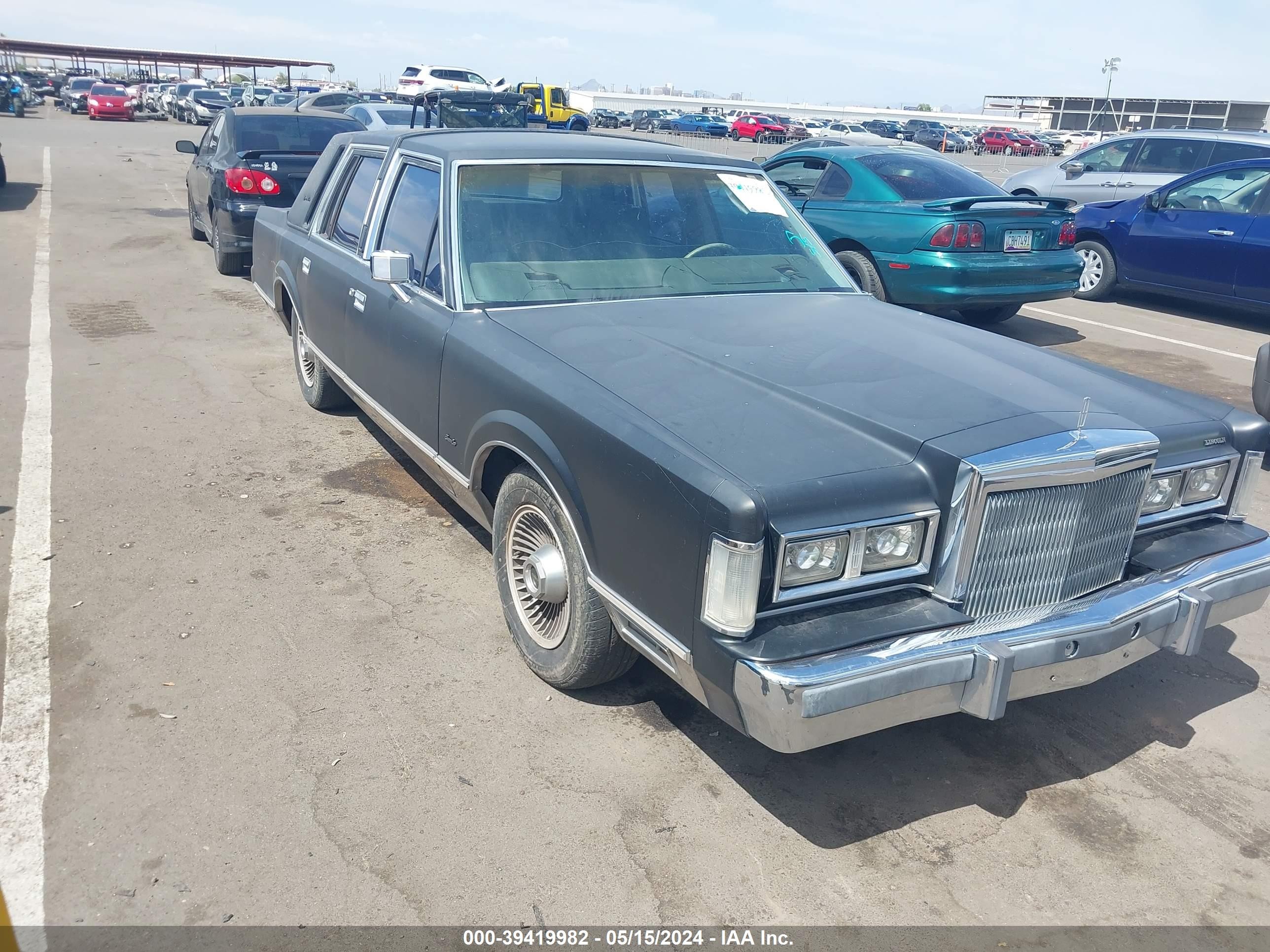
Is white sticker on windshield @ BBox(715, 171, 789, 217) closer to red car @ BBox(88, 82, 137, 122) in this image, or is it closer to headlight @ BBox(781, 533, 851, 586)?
headlight @ BBox(781, 533, 851, 586)

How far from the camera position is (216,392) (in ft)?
22.1

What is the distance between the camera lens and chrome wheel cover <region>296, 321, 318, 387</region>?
19.9 ft

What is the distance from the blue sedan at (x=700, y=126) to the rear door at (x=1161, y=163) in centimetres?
4435

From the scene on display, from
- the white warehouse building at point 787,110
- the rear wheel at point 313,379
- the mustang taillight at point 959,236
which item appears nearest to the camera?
the rear wheel at point 313,379

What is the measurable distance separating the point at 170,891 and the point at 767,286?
10.3 ft

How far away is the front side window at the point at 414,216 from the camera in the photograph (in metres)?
4.21

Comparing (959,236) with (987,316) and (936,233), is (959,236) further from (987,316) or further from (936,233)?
(987,316)

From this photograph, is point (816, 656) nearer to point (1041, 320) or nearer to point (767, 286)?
point (767, 286)

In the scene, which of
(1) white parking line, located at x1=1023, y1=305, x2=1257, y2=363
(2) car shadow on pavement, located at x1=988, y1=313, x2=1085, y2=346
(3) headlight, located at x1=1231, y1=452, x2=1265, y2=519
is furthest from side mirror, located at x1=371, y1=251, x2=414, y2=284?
(1) white parking line, located at x1=1023, y1=305, x2=1257, y2=363

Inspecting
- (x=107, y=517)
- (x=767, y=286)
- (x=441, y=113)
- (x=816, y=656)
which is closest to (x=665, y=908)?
(x=816, y=656)

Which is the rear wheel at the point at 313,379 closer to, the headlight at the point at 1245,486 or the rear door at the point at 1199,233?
the headlight at the point at 1245,486

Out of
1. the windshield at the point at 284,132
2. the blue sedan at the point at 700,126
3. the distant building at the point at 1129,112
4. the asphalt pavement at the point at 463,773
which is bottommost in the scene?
the asphalt pavement at the point at 463,773

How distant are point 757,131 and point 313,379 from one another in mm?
49886

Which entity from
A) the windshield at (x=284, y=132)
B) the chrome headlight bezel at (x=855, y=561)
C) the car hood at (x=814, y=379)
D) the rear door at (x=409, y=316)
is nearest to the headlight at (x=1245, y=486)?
the car hood at (x=814, y=379)
